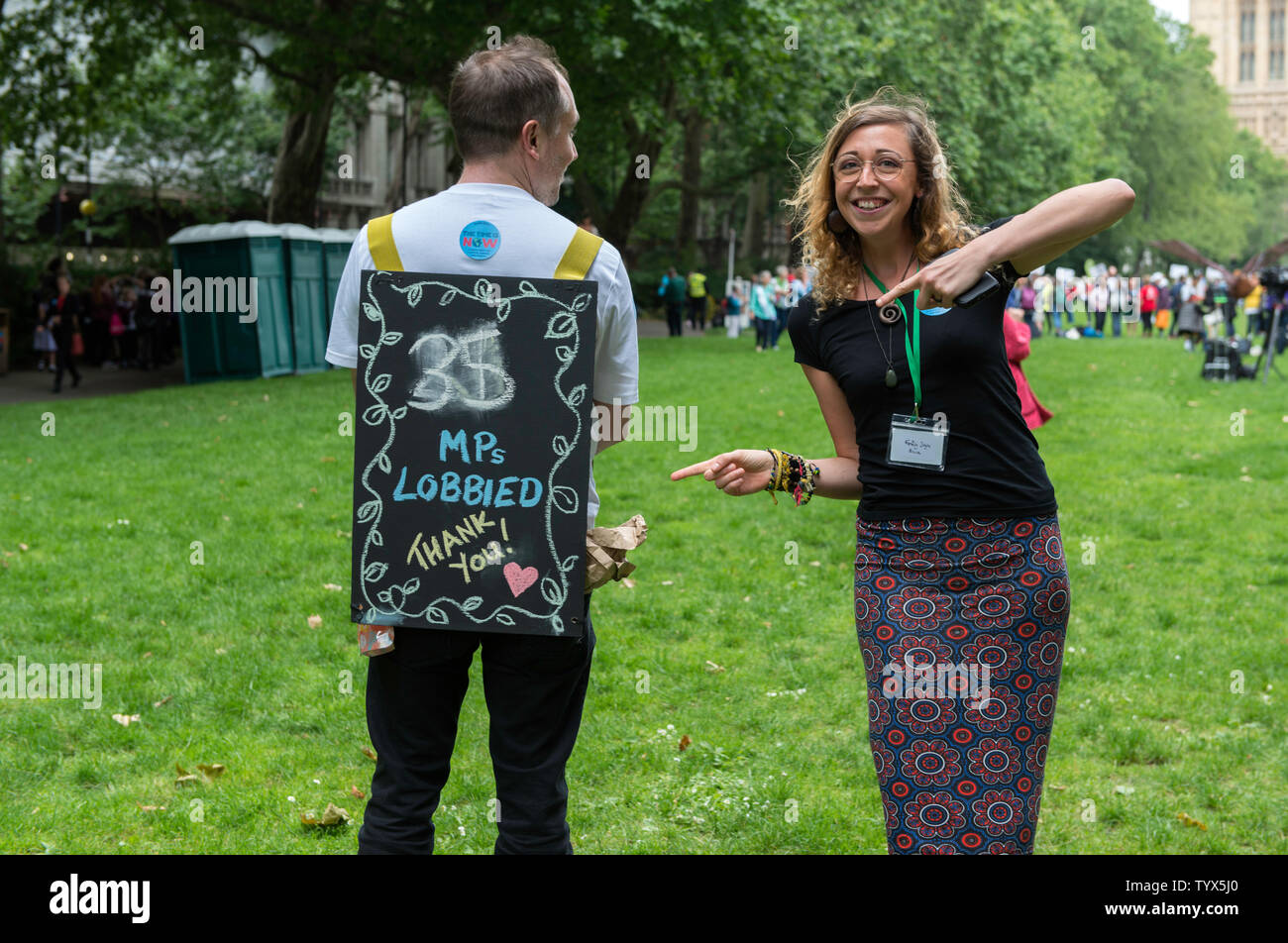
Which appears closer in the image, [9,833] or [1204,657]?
[9,833]

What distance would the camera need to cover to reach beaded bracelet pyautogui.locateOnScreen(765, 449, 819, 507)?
322 cm

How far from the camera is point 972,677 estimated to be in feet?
9.59

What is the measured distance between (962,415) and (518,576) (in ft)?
3.26

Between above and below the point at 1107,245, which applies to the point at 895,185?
below

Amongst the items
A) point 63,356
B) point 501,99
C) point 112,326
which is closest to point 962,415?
point 501,99

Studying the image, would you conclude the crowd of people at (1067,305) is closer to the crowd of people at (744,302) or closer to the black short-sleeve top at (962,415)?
the crowd of people at (744,302)

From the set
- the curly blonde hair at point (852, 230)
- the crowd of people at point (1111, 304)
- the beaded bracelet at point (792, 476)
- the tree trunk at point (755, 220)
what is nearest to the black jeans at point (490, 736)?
the beaded bracelet at point (792, 476)

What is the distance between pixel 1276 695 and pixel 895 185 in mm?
4143

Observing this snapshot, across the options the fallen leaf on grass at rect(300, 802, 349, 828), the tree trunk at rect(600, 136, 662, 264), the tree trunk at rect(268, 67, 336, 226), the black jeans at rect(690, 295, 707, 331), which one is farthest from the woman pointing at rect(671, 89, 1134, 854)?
→ the black jeans at rect(690, 295, 707, 331)

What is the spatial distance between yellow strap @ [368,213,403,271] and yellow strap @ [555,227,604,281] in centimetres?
33

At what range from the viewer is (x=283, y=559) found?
326 inches

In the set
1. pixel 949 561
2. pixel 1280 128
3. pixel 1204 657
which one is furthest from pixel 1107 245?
pixel 1280 128

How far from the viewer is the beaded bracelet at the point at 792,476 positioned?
3223mm

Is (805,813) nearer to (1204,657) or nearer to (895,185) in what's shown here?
(895,185)
